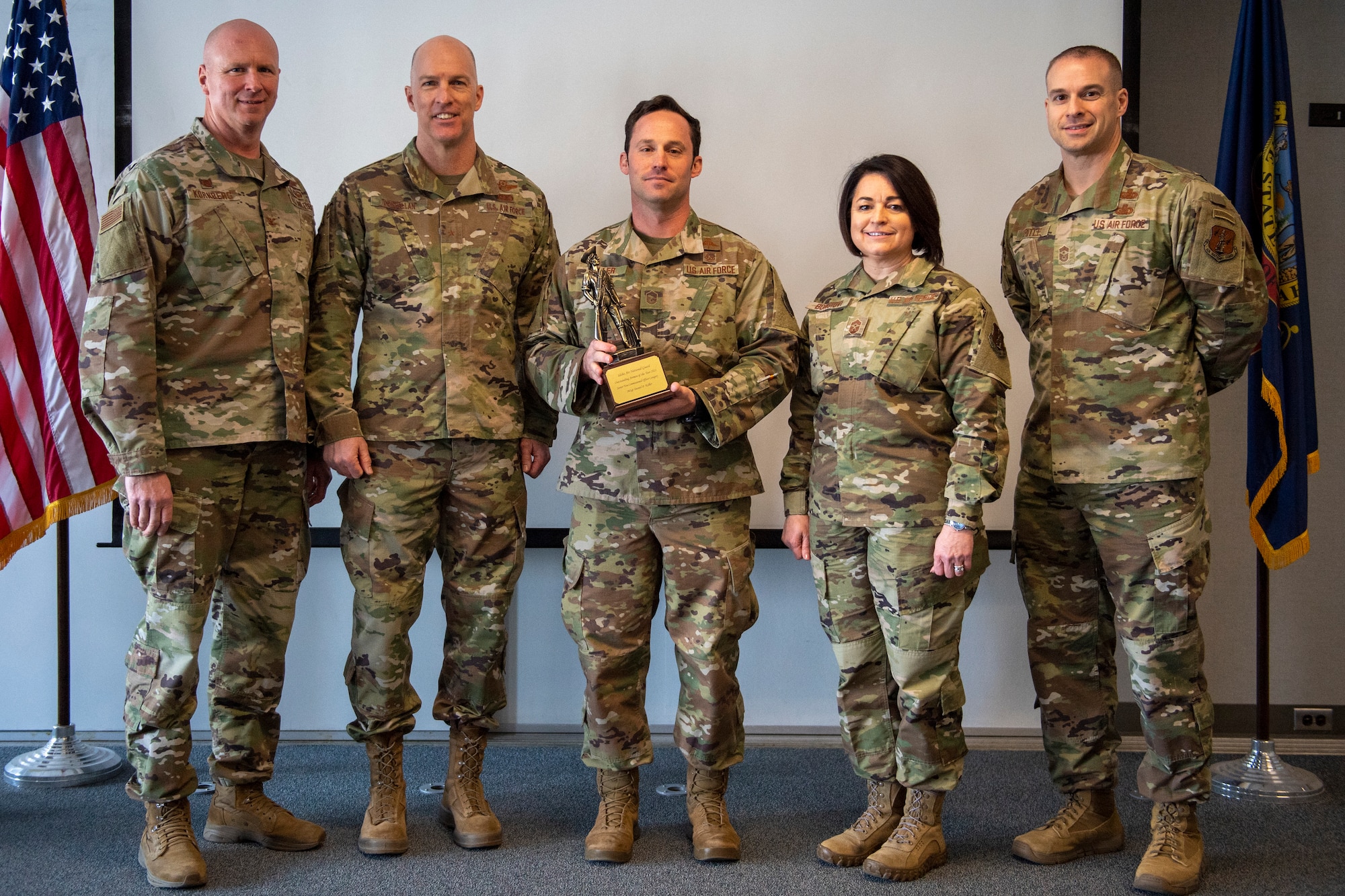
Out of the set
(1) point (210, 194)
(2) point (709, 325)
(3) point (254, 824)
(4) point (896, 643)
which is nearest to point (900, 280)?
(2) point (709, 325)

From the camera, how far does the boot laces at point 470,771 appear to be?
8.34 ft

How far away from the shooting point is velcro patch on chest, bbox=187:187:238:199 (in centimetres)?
233

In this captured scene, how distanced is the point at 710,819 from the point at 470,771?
1.99ft

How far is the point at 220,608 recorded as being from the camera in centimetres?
248

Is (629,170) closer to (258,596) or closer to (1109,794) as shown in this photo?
(258,596)

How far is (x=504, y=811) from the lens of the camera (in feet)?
9.00

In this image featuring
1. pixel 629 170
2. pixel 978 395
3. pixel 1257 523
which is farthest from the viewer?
pixel 1257 523

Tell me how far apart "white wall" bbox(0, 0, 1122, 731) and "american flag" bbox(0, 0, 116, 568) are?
33 cm

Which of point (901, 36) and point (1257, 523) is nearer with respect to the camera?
point (1257, 523)

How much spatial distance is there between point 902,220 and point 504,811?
1821 mm

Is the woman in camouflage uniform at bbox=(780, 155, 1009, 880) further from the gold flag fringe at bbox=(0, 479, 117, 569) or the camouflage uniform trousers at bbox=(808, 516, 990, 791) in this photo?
the gold flag fringe at bbox=(0, 479, 117, 569)

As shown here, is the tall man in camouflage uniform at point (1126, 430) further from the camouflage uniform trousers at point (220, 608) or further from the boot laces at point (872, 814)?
the camouflage uniform trousers at point (220, 608)

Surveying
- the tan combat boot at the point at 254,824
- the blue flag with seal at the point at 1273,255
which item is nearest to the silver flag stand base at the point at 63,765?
the tan combat boot at the point at 254,824

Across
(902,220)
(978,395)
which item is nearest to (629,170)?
(902,220)
